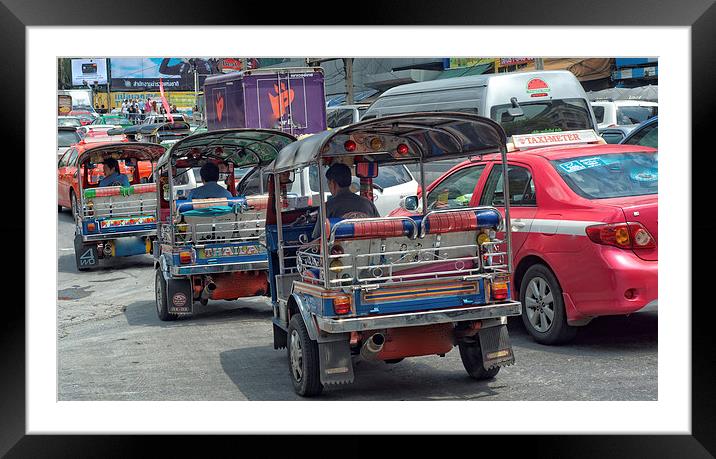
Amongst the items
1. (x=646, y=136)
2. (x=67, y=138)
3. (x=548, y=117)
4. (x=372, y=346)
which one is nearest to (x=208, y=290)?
(x=372, y=346)

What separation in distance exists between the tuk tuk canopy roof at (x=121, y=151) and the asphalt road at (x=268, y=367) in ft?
16.4

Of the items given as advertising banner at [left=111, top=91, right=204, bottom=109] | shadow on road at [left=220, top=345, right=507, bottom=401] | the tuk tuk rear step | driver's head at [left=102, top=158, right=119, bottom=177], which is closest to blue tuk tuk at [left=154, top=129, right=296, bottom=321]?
shadow on road at [left=220, top=345, right=507, bottom=401]

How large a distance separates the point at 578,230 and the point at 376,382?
2.22 meters

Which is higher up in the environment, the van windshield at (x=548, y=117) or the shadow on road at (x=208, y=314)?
the van windshield at (x=548, y=117)

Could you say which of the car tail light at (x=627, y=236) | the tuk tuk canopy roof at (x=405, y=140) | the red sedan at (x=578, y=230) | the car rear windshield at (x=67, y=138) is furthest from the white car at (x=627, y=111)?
the car rear windshield at (x=67, y=138)

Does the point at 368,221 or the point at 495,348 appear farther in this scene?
the point at 495,348

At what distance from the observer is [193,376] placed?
28.6 ft

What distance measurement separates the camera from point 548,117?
1625cm

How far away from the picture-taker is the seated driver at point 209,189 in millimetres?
12000

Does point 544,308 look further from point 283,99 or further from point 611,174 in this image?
point 283,99

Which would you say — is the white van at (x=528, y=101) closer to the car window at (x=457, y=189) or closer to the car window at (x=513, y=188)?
the car window at (x=457, y=189)

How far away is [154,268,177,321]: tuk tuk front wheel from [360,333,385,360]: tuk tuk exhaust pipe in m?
4.80
